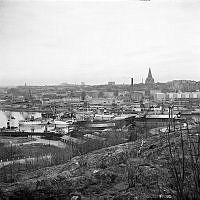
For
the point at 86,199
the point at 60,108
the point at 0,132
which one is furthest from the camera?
the point at 60,108

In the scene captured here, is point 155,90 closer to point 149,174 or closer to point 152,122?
point 152,122

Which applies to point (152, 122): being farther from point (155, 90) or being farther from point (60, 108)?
point (155, 90)

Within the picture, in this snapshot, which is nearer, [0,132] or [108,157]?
[108,157]

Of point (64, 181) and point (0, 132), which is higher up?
point (64, 181)

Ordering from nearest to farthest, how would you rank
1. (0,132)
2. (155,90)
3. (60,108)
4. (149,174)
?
1. (149,174)
2. (0,132)
3. (60,108)
4. (155,90)

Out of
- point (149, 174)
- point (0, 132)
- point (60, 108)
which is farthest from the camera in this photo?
point (60, 108)

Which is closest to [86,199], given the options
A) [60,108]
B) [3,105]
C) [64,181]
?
[64,181]

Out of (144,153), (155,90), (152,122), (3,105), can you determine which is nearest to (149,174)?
(144,153)

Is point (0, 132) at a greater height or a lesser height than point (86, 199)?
lesser

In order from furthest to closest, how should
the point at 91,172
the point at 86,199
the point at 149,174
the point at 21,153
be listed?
1. the point at 21,153
2. the point at 91,172
3. the point at 149,174
4. the point at 86,199
